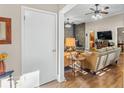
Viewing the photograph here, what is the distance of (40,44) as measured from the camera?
138 inches

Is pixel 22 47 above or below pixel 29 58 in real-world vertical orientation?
above

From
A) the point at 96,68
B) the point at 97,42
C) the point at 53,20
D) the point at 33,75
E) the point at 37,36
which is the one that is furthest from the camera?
the point at 97,42

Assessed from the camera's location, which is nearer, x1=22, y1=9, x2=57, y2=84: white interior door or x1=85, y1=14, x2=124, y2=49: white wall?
x1=22, y1=9, x2=57, y2=84: white interior door

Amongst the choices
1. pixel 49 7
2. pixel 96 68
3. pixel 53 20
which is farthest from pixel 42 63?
pixel 96 68

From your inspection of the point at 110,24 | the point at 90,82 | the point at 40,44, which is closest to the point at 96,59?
the point at 90,82

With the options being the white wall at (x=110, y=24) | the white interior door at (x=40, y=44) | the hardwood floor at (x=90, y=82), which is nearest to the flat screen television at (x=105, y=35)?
the white wall at (x=110, y=24)

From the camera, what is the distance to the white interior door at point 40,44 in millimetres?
3232

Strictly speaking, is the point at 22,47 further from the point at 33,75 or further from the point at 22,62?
the point at 33,75

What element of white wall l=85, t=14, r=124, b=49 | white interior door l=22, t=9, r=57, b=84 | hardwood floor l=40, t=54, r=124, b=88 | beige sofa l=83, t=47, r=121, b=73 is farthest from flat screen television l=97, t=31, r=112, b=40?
white interior door l=22, t=9, r=57, b=84

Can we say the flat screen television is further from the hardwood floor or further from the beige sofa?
the hardwood floor

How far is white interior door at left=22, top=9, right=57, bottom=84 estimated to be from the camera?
3.23m

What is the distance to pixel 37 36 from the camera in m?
3.43

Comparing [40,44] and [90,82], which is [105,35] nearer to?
[90,82]

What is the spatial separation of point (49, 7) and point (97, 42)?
6.37 m
